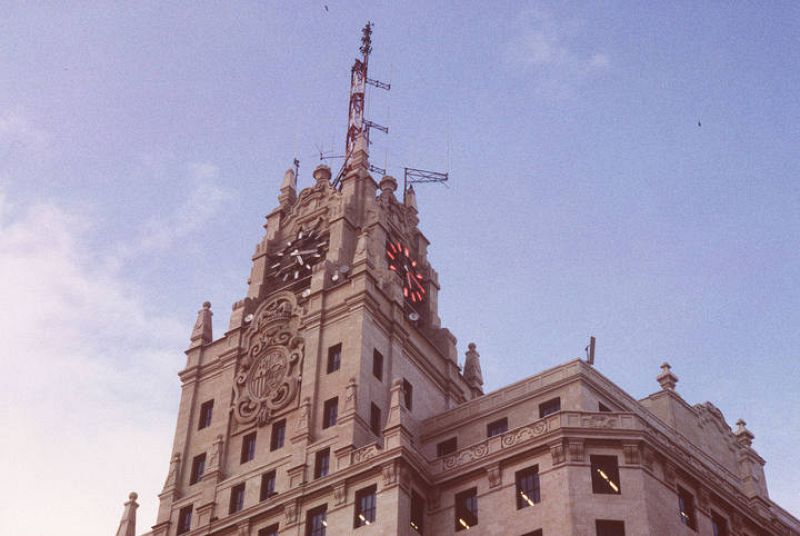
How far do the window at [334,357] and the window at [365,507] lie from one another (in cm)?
1222

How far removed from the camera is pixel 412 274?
351 feet

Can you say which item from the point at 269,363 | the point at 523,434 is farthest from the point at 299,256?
the point at 523,434

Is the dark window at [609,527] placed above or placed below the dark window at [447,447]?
below

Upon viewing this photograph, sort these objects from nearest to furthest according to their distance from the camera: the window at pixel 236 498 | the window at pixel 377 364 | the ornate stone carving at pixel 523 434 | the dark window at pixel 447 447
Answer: the ornate stone carving at pixel 523 434 → the dark window at pixel 447 447 → the window at pixel 236 498 → the window at pixel 377 364

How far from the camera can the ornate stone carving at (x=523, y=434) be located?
78.3 metres

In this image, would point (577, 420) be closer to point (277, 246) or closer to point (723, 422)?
point (723, 422)

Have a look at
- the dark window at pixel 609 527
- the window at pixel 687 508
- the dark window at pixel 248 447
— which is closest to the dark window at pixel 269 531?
the dark window at pixel 248 447

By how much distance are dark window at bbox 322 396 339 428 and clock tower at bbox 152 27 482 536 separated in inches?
2.7

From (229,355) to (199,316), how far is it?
759 cm

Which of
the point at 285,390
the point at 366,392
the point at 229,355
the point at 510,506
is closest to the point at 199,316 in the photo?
the point at 229,355

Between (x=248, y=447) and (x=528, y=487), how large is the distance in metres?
22.8

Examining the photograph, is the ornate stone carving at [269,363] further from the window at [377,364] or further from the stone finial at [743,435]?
the stone finial at [743,435]

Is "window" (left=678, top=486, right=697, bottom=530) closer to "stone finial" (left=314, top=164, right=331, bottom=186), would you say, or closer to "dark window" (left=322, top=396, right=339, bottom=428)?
"dark window" (left=322, top=396, right=339, bottom=428)

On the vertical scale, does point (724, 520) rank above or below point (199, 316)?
below
